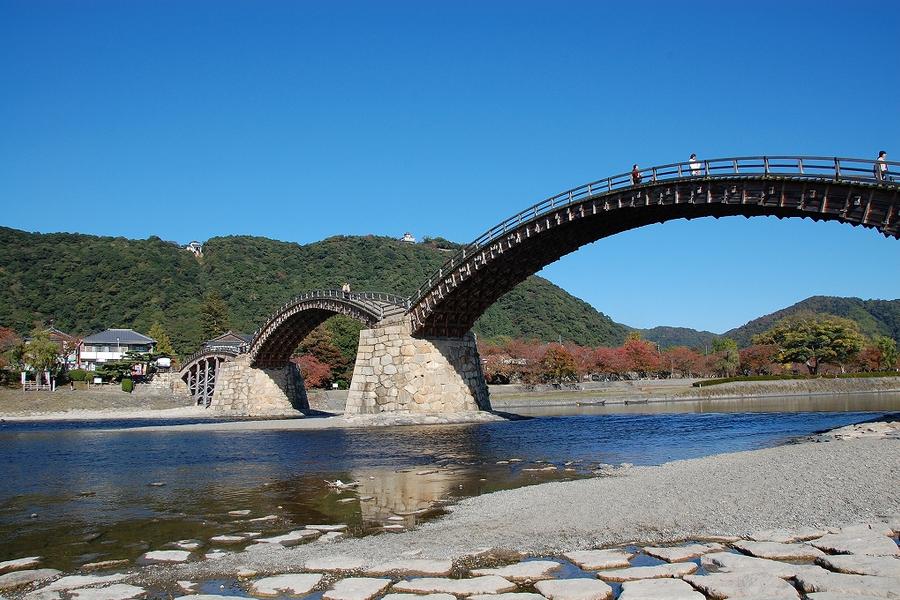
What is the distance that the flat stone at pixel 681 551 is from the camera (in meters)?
Answer: 7.89

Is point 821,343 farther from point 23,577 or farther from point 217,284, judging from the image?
point 217,284

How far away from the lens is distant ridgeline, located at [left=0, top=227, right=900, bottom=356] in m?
127

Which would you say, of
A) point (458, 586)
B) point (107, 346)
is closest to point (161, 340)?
point (107, 346)

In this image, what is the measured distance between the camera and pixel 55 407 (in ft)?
222

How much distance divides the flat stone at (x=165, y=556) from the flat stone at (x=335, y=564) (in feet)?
6.36

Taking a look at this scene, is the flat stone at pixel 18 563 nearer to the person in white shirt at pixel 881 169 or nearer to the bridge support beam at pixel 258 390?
the person in white shirt at pixel 881 169

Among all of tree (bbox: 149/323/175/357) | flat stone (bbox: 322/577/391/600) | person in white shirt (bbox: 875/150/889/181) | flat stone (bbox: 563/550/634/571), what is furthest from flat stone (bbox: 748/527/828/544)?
tree (bbox: 149/323/175/357)

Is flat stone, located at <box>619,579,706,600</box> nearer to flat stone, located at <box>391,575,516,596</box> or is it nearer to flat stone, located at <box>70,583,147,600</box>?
flat stone, located at <box>391,575,516,596</box>

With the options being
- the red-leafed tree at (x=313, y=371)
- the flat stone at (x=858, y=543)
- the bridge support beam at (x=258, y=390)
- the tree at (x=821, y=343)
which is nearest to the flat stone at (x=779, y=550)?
the flat stone at (x=858, y=543)

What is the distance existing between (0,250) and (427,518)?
163746 mm

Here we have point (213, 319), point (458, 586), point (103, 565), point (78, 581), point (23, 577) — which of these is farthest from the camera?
point (213, 319)

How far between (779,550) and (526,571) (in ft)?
9.36

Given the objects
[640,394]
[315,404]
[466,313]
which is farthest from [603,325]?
[466,313]

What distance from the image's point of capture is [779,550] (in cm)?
777
